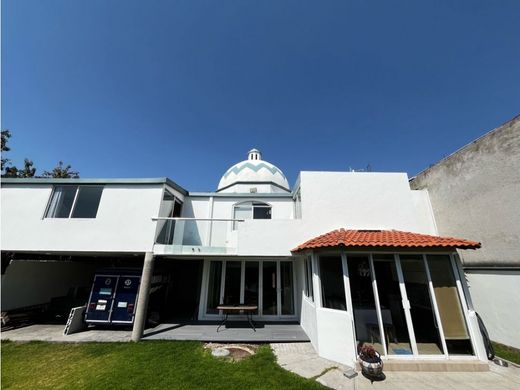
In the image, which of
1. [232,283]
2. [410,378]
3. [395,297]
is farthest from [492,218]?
[232,283]

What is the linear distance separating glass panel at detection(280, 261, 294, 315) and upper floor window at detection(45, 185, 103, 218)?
8.97m

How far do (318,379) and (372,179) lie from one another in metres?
8.02

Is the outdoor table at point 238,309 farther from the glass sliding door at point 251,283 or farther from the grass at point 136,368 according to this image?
the grass at point 136,368

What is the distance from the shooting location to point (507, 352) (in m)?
7.05

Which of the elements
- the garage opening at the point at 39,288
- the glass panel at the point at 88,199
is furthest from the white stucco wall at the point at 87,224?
the garage opening at the point at 39,288

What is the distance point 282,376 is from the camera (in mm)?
5570

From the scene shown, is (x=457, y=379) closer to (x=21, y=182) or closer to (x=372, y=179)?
(x=372, y=179)

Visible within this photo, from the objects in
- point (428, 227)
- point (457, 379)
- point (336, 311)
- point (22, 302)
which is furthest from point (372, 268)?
point (22, 302)

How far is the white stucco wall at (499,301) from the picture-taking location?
7160 millimetres

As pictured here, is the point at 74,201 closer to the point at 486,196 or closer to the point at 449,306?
the point at 449,306

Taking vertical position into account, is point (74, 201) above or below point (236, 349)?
above

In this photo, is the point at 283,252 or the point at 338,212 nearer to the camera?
the point at 283,252

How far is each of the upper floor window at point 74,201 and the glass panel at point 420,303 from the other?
12.3 meters

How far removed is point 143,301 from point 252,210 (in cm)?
629
